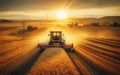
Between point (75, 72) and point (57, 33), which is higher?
point (57, 33)

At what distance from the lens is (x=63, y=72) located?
9.73 meters

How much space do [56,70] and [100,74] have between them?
2.72 meters

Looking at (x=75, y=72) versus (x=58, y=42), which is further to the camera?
(x=58, y=42)

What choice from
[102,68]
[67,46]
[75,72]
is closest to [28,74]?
[75,72]

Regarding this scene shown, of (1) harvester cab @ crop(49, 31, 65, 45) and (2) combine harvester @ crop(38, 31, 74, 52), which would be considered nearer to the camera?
(2) combine harvester @ crop(38, 31, 74, 52)

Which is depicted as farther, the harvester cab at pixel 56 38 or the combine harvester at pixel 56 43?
the harvester cab at pixel 56 38

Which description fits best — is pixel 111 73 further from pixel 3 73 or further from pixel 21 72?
pixel 3 73

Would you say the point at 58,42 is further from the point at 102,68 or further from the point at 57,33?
the point at 102,68

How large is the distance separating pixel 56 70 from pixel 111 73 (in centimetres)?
338

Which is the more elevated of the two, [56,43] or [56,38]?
[56,38]

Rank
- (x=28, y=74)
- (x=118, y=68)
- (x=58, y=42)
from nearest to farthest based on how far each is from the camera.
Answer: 1. (x=28, y=74)
2. (x=118, y=68)
3. (x=58, y=42)

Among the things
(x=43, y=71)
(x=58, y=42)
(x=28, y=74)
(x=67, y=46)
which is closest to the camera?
(x=28, y=74)

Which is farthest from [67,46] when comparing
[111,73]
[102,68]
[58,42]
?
[111,73]

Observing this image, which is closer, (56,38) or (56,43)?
(56,43)
